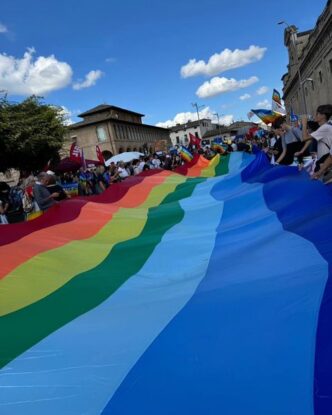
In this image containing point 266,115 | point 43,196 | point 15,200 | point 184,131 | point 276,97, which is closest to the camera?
point 43,196

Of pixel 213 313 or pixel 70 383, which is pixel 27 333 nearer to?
pixel 70 383

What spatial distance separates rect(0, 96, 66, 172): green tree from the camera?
78.8 ft

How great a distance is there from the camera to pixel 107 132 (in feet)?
183

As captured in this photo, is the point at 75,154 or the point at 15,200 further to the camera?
the point at 75,154

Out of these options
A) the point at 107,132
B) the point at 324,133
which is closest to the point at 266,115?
the point at 324,133

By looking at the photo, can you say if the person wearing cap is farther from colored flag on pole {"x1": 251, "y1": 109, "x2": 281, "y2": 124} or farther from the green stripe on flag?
colored flag on pole {"x1": 251, "y1": 109, "x2": 281, "y2": 124}

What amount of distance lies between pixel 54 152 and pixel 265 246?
2883 centimetres

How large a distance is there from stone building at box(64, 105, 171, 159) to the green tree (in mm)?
21047

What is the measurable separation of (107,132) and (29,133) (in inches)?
1201

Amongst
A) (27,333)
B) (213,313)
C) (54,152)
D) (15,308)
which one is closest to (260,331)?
(213,313)

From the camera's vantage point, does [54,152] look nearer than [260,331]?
No

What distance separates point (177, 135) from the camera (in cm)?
11500

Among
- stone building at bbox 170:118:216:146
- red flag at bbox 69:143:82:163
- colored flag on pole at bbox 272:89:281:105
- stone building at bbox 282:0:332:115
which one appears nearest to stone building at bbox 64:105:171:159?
stone building at bbox 282:0:332:115

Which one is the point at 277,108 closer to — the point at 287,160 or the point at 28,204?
the point at 287,160
